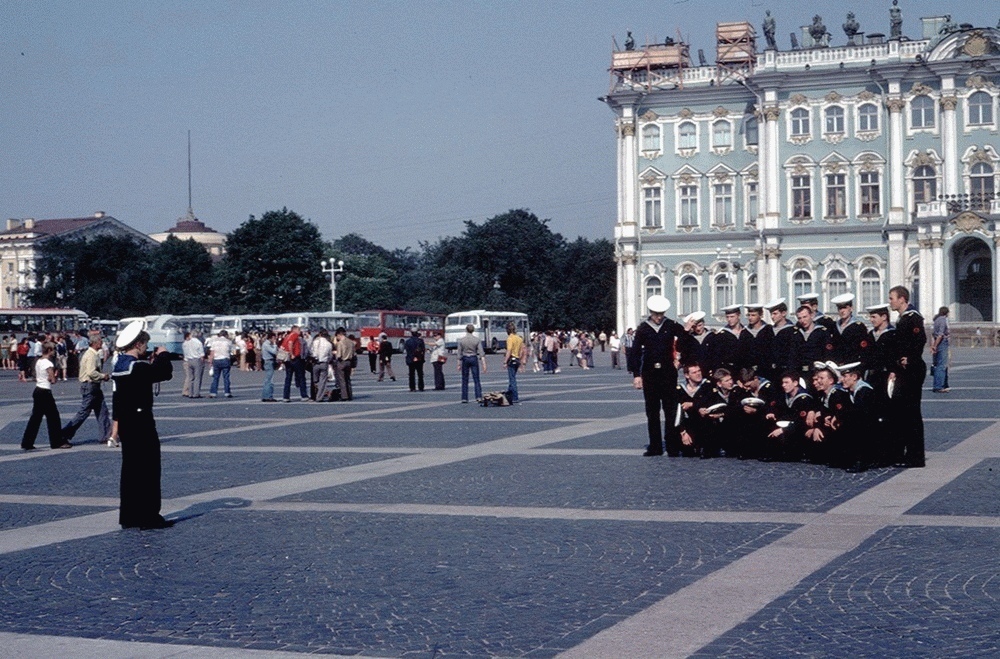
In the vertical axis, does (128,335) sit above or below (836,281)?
below

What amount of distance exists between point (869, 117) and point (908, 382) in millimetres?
62315

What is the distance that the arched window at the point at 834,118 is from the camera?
244 ft

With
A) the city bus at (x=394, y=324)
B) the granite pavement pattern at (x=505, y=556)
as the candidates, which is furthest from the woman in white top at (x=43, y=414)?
the city bus at (x=394, y=324)

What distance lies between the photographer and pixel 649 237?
79.2m

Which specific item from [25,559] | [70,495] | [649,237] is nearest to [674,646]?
[25,559]

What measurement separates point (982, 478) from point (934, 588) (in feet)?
17.4

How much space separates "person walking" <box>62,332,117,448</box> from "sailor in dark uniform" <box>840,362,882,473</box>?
9798 mm

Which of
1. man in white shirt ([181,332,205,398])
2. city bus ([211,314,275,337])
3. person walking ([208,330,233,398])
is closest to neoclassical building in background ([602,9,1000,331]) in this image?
city bus ([211,314,275,337])

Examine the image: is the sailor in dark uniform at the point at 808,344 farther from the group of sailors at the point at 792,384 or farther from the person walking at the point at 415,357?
the person walking at the point at 415,357

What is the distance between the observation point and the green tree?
9794 centimetres

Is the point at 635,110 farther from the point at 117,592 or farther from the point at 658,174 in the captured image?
the point at 117,592

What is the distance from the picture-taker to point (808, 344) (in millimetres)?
15375

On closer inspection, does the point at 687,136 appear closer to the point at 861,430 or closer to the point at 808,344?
the point at 808,344

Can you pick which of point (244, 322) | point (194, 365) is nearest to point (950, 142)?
point (244, 322)
